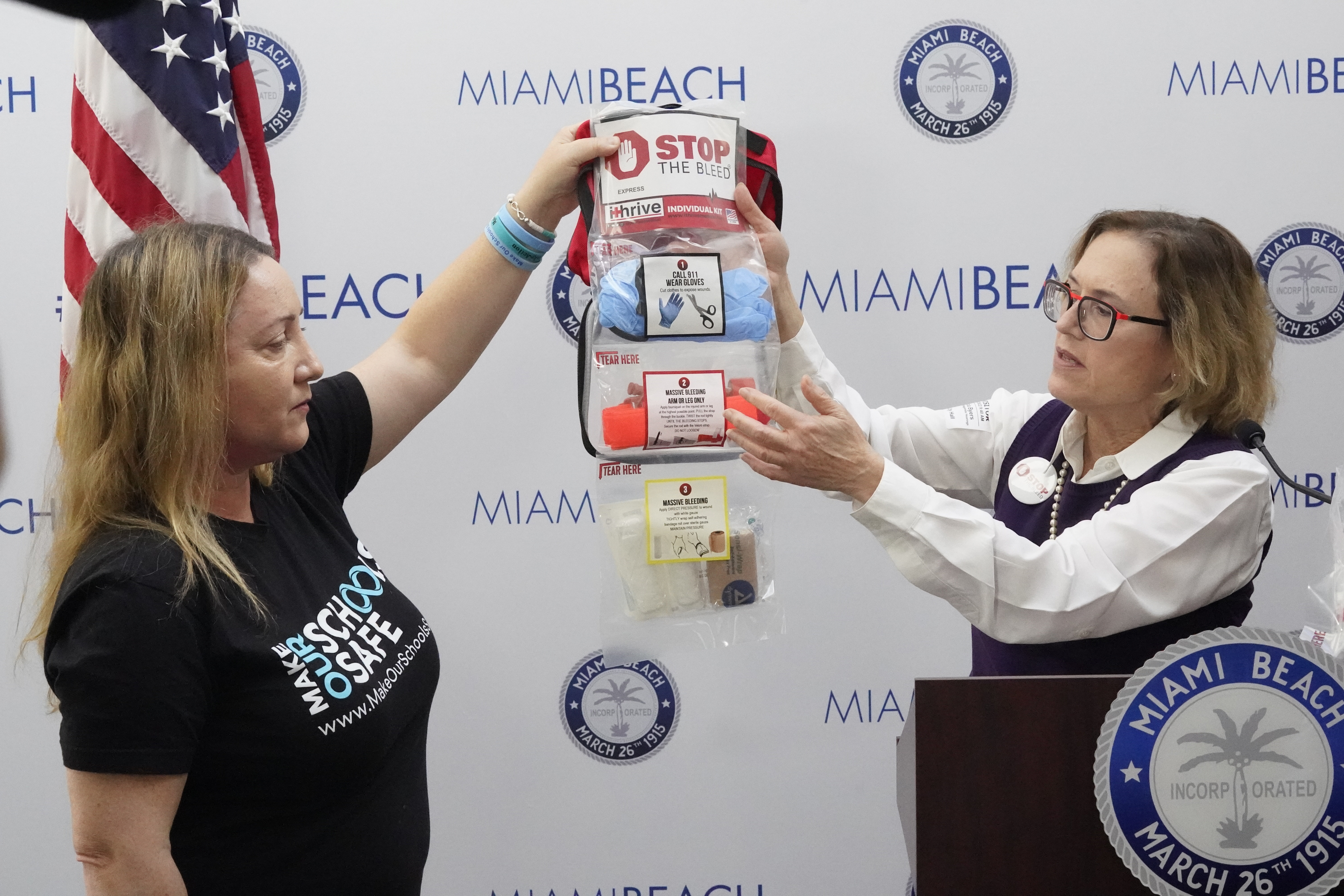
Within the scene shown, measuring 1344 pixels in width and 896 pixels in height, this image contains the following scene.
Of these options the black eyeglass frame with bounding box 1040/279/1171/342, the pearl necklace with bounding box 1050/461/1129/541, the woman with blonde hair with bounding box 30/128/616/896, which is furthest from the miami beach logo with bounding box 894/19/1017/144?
the woman with blonde hair with bounding box 30/128/616/896

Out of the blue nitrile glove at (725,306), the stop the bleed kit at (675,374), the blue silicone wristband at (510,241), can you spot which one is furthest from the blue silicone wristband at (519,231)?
the blue nitrile glove at (725,306)

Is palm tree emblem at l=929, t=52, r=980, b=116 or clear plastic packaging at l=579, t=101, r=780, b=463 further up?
palm tree emblem at l=929, t=52, r=980, b=116

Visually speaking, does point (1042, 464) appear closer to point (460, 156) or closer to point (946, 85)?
point (946, 85)

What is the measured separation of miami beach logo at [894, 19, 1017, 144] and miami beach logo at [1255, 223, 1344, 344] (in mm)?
565

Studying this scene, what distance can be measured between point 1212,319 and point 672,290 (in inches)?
27.0

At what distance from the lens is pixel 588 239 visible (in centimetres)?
143

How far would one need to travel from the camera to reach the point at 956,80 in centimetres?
204

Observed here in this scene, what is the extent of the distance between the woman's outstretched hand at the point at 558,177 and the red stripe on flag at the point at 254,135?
0.50 m

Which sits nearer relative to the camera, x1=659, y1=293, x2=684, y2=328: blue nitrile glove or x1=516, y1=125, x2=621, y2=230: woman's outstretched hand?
x1=659, y1=293, x2=684, y2=328: blue nitrile glove

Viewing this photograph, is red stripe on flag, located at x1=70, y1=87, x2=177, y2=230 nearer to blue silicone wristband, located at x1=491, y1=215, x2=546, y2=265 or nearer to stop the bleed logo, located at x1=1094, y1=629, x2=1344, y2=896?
blue silicone wristband, located at x1=491, y1=215, x2=546, y2=265

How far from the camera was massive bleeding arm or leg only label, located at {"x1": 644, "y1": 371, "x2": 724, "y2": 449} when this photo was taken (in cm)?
129

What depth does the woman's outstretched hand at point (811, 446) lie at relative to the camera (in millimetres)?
1271

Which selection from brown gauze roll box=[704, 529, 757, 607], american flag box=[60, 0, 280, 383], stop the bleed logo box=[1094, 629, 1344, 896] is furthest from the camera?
american flag box=[60, 0, 280, 383]

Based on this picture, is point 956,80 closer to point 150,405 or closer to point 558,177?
A: point 558,177
